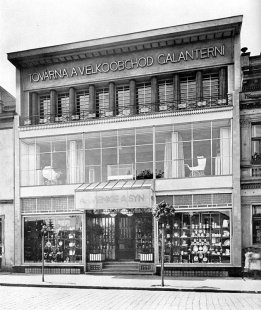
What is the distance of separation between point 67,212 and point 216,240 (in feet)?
28.0

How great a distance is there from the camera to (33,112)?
90.4 feet

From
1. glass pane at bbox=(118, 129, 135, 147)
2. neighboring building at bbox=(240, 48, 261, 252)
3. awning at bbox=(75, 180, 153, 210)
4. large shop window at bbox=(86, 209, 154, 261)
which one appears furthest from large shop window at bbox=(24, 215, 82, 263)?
neighboring building at bbox=(240, 48, 261, 252)

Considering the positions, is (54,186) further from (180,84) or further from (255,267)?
(255,267)

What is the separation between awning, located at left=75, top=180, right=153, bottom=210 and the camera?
76.2 feet

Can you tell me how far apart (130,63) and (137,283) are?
41.1 feet

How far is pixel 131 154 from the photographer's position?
25.8 m

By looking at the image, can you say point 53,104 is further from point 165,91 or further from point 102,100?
point 165,91

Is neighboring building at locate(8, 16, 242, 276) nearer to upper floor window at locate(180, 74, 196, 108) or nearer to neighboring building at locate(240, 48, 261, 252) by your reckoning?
upper floor window at locate(180, 74, 196, 108)

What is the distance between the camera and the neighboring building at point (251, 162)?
2231cm

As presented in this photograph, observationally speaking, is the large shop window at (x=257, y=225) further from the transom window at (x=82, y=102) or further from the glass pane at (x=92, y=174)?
the transom window at (x=82, y=102)

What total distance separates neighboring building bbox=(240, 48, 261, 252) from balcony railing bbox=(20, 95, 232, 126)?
3.51 feet

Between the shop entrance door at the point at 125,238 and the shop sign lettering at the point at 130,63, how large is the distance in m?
8.83

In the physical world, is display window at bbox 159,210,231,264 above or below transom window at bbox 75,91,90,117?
below

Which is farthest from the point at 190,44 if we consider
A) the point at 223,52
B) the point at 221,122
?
the point at 221,122
